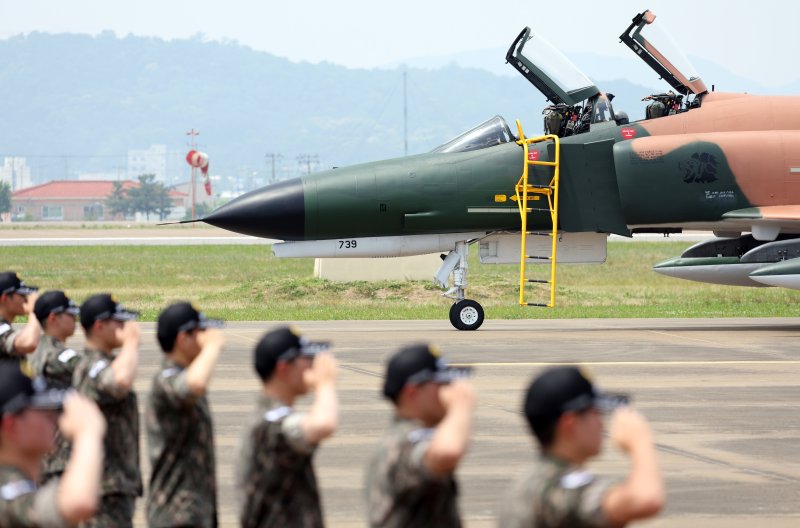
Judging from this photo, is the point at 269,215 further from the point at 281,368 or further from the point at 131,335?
the point at 281,368

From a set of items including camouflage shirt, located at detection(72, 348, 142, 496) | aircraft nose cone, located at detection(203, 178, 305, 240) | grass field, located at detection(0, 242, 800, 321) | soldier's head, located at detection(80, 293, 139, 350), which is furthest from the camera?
grass field, located at detection(0, 242, 800, 321)

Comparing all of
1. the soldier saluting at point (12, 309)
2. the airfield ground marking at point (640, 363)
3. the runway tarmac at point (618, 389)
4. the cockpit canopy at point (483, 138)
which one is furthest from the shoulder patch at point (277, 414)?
the cockpit canopy at point (483, 138)

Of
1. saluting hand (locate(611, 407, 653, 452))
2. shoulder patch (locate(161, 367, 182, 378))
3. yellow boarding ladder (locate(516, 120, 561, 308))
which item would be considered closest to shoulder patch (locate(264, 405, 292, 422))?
shoulder patch (locate(161, 367, 182, 378))

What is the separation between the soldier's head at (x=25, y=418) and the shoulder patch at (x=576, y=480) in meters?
1.75

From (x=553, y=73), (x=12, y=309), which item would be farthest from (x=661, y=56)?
(x=12, y=309)

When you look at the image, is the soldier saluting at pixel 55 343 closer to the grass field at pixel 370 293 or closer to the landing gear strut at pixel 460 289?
the landing gear strut at pixel 460 289

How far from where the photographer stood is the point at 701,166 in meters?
21.2

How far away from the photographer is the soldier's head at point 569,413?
4812 mm

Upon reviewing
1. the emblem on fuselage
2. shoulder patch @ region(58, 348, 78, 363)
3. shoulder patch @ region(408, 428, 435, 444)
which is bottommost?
shoulder patch @ region(408, 428, 435, 444)

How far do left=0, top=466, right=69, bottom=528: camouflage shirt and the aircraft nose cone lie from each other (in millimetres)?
15783

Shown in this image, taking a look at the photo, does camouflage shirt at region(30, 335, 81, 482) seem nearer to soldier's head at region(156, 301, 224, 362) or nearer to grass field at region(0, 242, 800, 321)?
soldier's head at region(156, 301, 224, 362)

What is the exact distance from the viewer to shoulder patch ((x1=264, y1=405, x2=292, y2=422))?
233 inches

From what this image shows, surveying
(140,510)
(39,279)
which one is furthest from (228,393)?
(39,279)

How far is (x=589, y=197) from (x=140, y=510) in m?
13.0
